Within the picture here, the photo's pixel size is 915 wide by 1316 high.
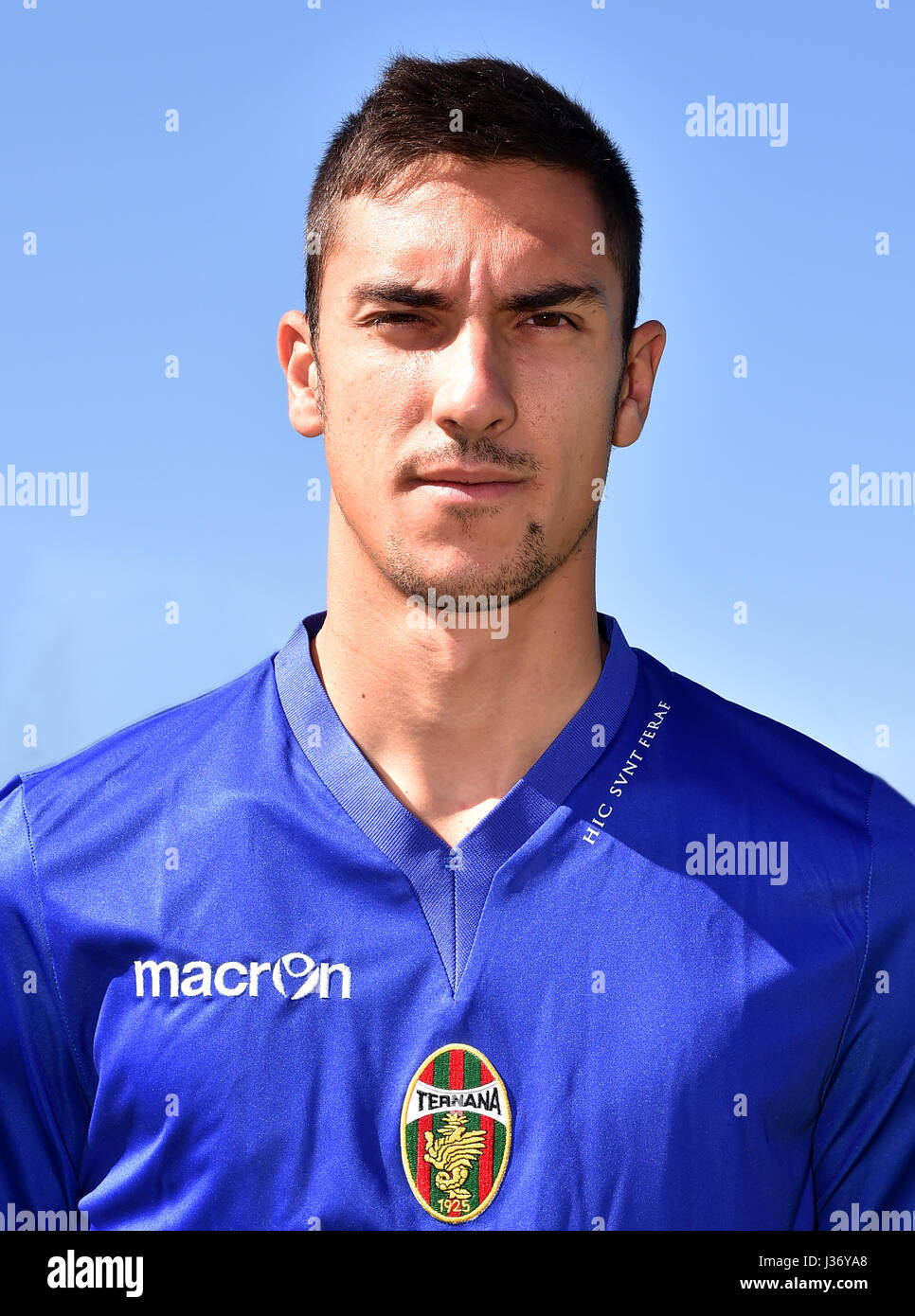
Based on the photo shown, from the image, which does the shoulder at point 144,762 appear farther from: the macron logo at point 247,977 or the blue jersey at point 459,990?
the macron logo at point 247,977

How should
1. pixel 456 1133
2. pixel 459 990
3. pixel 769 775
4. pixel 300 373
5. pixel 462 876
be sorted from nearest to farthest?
1. pixel 456 1133
2. pixel 459 990
3. pixel 462 876
4. pixel 769 775
5. pixel 300 373

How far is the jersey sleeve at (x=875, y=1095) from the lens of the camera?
13.5ft

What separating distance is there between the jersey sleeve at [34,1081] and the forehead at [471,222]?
2060 millimetres

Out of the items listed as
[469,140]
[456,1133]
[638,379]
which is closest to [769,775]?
[638,379]

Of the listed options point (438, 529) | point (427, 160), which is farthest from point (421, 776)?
point (427, 160)

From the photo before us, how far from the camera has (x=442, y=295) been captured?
3961mm

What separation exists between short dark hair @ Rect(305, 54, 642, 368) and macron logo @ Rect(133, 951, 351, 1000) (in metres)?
1.84

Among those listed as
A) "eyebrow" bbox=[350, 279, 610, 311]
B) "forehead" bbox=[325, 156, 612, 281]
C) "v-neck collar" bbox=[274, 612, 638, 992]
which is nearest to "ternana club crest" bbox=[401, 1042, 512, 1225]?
"v-neck collar" bbox=[274, 612, 638, 992]

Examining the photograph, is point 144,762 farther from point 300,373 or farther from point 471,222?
point 471,222

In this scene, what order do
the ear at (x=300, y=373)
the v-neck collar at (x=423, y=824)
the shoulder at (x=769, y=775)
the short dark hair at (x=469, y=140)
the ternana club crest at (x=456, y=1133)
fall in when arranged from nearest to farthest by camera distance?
1. the ternana club crest at (x=456, y=1133)
2. the v-neck collar at (x=423, y=824)
3. the short dark hair at (x=469, y=140)
4. the shoulder at (x=769, y=775)
5. the ear at (x=300, y=373)

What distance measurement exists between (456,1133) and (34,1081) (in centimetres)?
120

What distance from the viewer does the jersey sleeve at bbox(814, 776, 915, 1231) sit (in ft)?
13.5
